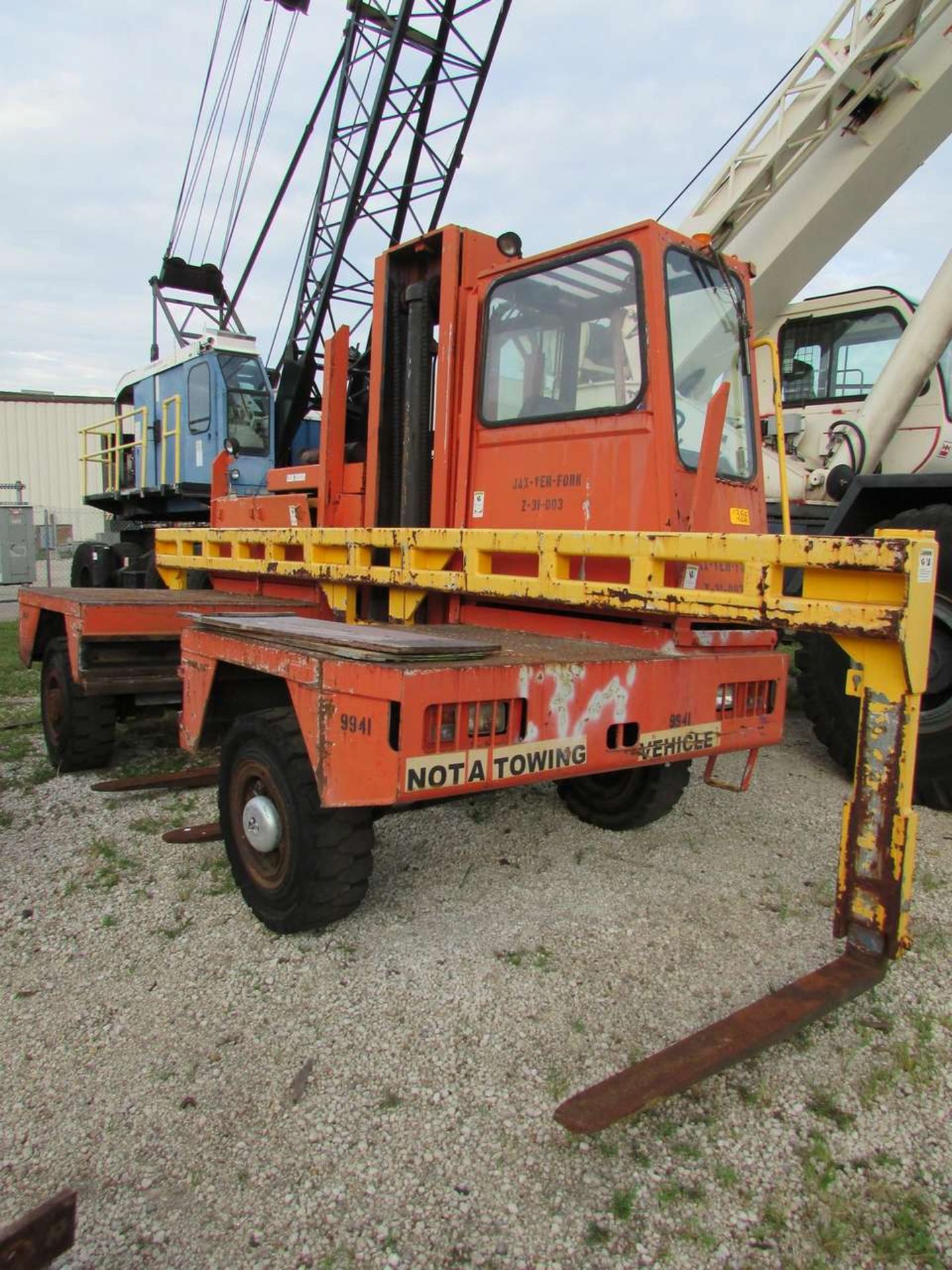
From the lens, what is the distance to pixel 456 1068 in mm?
2643

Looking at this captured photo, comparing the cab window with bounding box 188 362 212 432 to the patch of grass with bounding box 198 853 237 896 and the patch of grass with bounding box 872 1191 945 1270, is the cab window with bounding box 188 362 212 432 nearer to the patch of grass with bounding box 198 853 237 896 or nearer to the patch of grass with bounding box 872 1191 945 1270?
the patch of grass with bounding box 198 853 237 896

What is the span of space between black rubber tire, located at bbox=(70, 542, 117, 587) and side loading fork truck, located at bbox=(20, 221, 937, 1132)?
6.57m

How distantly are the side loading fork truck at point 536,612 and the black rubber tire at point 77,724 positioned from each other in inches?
0.7

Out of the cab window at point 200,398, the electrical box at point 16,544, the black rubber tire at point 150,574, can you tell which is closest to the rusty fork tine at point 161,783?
the black rubber tire at point 150,574

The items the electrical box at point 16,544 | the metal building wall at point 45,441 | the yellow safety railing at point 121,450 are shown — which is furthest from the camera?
the metal building wall at point 45,441

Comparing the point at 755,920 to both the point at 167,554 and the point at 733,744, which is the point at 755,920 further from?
the point at 167,554

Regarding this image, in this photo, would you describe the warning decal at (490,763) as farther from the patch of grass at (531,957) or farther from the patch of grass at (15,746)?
the patch of grass at (15,746)

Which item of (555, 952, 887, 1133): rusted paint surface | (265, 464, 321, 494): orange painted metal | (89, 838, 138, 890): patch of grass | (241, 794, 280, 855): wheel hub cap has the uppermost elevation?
(265, 464, 321, 494): orange painted metal

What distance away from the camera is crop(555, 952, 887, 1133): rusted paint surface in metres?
2.35

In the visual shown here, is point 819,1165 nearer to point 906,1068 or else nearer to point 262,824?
point 906,1068

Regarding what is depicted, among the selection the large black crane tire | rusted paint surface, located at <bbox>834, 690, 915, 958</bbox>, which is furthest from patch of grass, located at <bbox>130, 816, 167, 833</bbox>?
the large black crane tire

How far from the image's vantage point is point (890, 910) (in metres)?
2.72

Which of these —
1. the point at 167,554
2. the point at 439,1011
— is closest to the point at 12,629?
the point at 167,554

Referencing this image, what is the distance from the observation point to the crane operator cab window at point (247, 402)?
11297 millimetres
